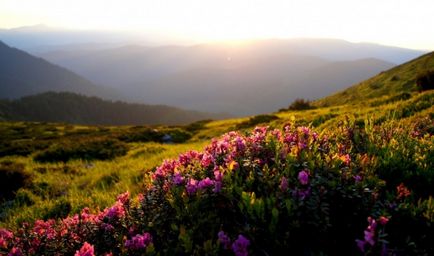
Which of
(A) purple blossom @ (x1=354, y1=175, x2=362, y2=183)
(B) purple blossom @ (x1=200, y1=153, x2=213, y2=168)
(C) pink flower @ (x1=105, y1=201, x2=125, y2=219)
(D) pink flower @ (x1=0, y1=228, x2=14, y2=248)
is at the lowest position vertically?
(D) pink flower @ (x1=0, y1=228, x2=14, y2=248)

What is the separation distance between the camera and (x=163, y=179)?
204 inches

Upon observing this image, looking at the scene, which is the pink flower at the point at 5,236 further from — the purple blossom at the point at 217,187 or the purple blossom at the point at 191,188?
the purple blossom at the point at 217,187

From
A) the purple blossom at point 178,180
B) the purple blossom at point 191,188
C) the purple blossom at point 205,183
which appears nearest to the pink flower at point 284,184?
the purple blossom at point 205,183

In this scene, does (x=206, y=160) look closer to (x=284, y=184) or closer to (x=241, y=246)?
(x=284, y=184)

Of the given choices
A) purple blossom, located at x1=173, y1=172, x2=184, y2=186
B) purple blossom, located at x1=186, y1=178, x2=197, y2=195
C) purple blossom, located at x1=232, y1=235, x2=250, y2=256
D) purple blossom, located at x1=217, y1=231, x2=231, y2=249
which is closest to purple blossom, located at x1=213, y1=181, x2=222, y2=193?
purple blossom, located at x1=186, y1=178, x2=197, y2=195

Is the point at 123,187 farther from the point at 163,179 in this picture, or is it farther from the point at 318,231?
the point at 318,231

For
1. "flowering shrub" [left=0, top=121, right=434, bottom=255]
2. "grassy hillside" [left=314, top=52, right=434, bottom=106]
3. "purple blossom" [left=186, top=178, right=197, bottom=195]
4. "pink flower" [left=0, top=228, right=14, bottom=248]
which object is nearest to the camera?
"flowering shrub" [left=0, top=121, right=434, bottom=255]

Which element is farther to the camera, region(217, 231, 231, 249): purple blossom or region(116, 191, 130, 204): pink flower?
region(116, 191, 130, 204): pink flower

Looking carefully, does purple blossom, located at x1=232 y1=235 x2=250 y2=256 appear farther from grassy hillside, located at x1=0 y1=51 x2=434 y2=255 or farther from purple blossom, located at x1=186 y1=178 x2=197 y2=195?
purple blossom, located at x1=186 y1=178 x2=197 y2=195

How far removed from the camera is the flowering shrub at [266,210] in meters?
3.69

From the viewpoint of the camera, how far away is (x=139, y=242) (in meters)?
3.79

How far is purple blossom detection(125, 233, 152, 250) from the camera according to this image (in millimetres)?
3783

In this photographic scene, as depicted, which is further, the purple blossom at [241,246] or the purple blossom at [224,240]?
the purple blossom at [224,240]

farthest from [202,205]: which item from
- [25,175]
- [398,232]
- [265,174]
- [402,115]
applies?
[25,175]
